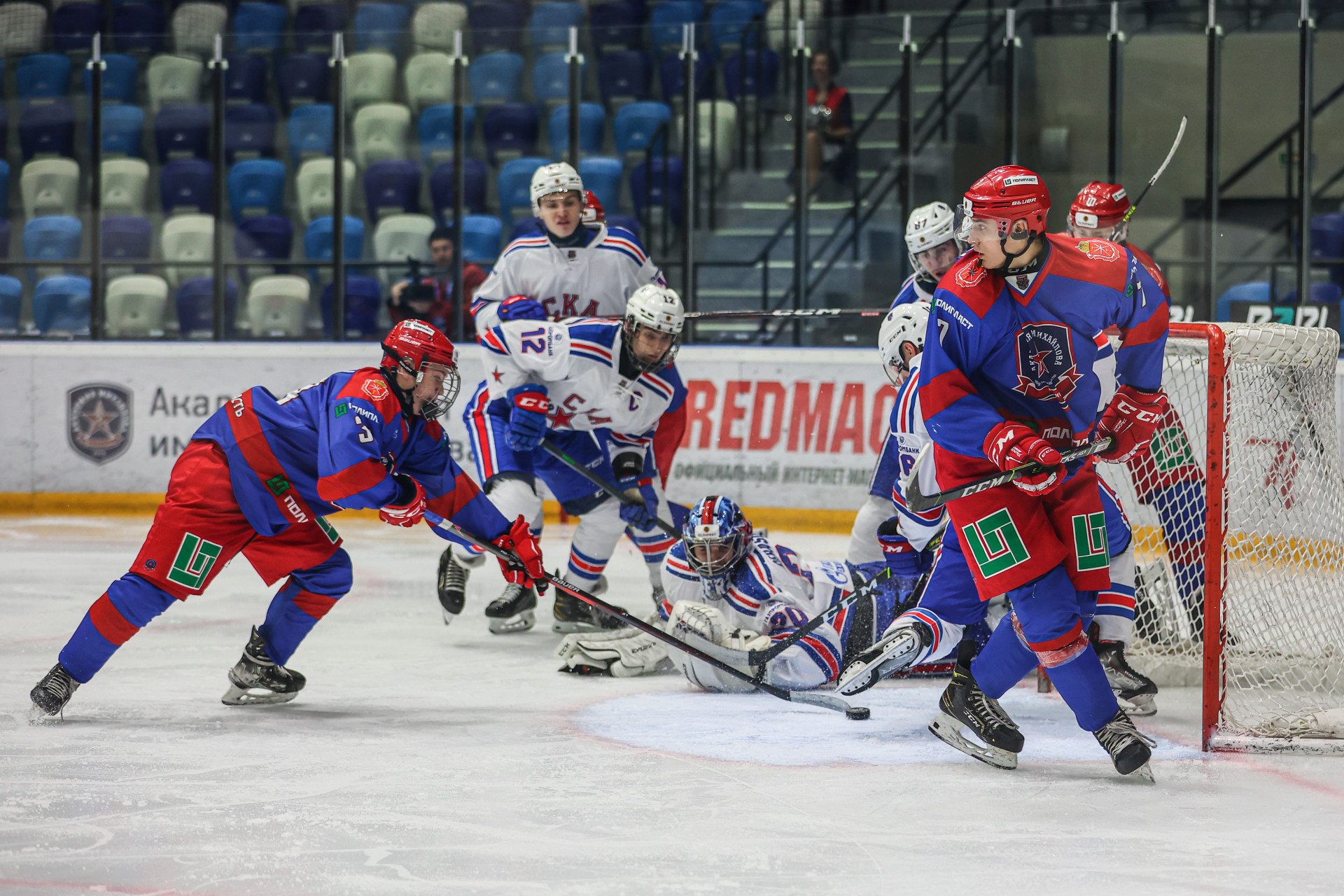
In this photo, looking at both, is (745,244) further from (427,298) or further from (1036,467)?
(1036,467)

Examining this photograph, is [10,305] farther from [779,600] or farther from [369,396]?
[779,600]

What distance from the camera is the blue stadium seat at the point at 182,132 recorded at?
806 cm

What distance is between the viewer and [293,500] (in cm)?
343

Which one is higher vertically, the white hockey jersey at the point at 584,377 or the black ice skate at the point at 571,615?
the white hockey jersey at the point at 584,377

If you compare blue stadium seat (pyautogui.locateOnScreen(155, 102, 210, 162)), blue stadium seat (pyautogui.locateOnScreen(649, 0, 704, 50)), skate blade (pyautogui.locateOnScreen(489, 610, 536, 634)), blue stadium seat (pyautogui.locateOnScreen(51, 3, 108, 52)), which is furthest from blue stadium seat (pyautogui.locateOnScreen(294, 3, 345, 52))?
skate blade (pyautogui.locateOnScreen(489, 610, 536, 634))

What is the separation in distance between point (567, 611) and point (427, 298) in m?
3.17

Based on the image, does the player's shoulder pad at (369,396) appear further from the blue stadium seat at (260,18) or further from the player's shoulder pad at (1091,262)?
the blue stadium seat at (260,18)

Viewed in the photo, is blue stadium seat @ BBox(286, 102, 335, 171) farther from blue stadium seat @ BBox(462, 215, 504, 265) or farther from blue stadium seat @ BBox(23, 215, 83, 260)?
blue stadium seat @ BBox(23, 215, 83, 260)

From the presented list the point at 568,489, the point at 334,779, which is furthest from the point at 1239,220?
the point at 334,779

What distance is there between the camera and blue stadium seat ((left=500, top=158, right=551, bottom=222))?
776 centimetres

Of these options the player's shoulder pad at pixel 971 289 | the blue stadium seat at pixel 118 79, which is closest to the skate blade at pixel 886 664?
the player's shoulder pad at pixel 971 289

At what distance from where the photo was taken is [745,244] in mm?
7312

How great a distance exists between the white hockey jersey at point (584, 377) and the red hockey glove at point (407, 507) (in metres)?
1.33

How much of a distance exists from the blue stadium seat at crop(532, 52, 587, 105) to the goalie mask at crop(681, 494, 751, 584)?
443 centimetres
